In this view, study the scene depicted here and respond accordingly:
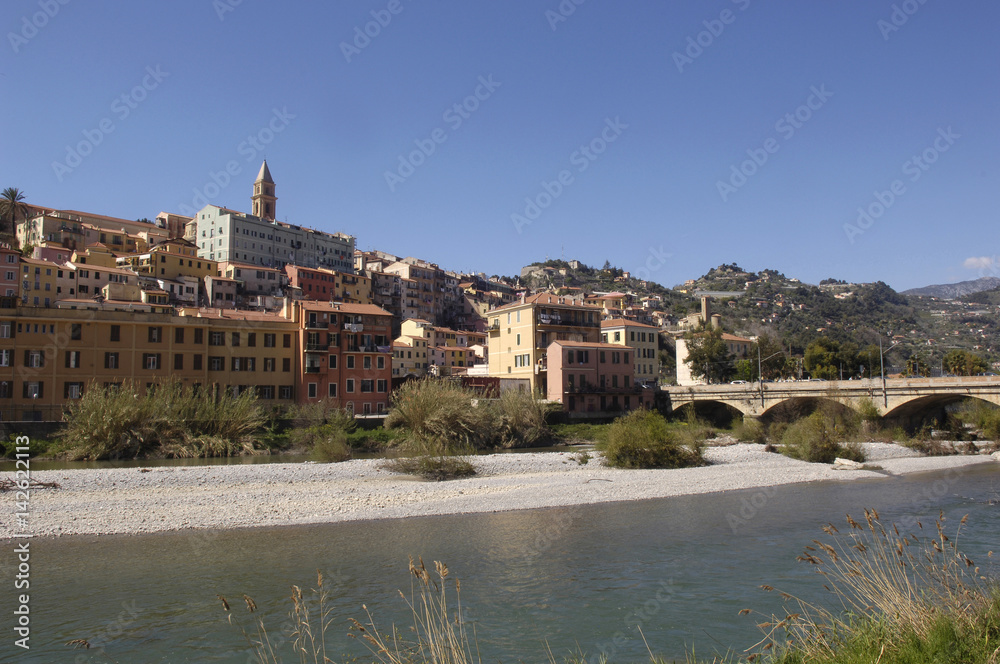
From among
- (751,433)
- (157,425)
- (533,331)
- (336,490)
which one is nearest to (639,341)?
(533,331)

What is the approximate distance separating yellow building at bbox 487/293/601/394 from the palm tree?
81.6 metres

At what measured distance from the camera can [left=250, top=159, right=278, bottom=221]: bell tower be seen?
135 m

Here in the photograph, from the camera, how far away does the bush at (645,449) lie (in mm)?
37750

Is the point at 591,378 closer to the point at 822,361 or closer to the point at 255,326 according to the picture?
the point at 255,326

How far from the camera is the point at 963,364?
287ft

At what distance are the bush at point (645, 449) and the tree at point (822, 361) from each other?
61061 mm

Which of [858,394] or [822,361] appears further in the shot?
[822,361]

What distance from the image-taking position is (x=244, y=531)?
70.8ft

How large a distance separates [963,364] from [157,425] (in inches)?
3790

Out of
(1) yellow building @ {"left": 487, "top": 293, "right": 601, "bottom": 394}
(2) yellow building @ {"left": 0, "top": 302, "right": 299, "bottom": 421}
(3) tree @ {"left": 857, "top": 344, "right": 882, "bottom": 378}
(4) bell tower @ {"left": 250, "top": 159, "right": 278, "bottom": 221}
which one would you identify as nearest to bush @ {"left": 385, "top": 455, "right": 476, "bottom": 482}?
(2) yellow building @ {"left": 0, "top": 302, "right": 299, "bottom": 421}

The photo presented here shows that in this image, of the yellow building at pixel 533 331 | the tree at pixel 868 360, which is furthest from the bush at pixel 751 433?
the tree at pixel 868 360

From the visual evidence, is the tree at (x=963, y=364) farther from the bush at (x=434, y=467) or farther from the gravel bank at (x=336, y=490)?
the bush at (x=434, y=467)

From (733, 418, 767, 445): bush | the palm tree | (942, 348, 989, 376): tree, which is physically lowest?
(733, 418, 767, 445): bush

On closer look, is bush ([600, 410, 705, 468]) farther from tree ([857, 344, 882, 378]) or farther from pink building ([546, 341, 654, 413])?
tree ([857, 344, 882, 378])
